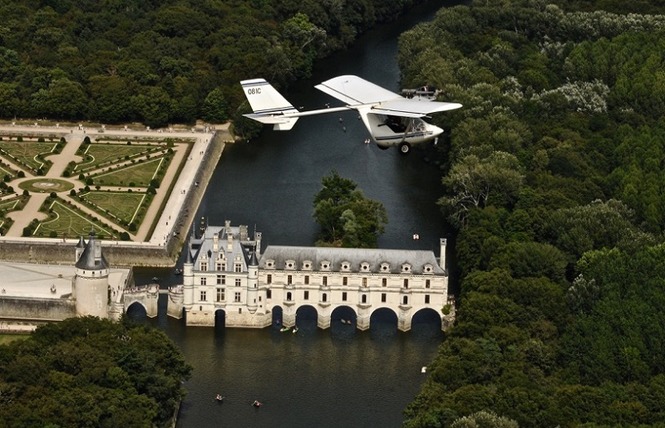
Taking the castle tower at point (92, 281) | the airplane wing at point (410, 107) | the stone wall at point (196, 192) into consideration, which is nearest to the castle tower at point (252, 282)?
the castle tower at point (92, 281)

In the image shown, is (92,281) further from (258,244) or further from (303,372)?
(303,372)

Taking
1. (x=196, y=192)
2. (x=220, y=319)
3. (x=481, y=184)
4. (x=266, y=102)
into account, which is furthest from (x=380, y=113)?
(x=196, y=192)

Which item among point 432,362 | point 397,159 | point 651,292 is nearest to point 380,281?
point 432,362

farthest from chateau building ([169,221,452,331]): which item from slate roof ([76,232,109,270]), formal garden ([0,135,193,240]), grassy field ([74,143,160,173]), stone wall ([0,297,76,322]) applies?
grassy field ([74,143,160,173])

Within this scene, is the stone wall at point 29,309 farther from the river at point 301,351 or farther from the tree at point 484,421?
the tree at point 484,421

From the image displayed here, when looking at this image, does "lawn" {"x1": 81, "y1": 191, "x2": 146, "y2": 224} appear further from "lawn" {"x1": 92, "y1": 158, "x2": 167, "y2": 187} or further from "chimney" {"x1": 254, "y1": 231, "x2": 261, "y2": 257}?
"chimney" {"x1": 254, "y1": 231, "x2": 261, "y2": 257}

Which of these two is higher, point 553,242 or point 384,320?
point 553,242
